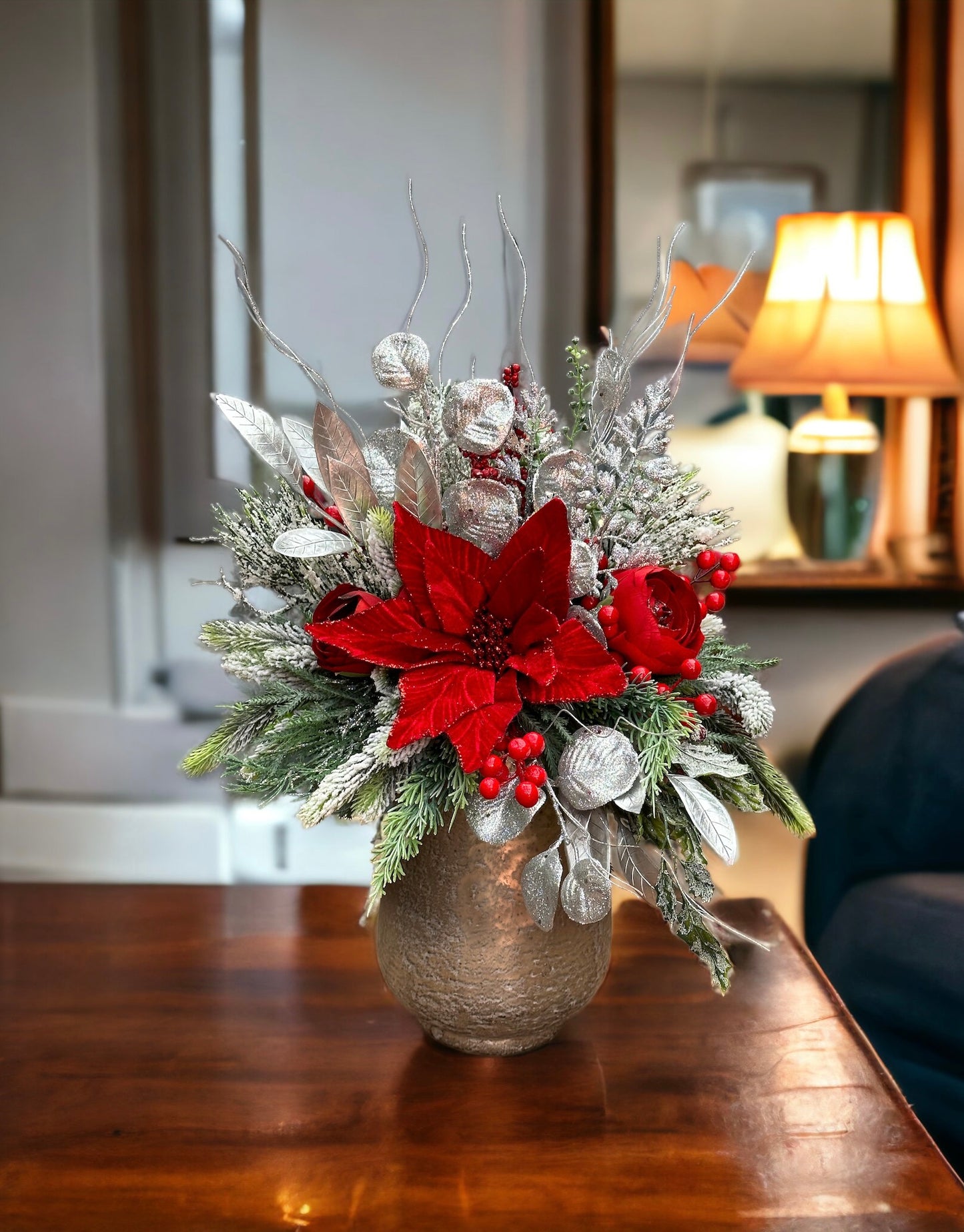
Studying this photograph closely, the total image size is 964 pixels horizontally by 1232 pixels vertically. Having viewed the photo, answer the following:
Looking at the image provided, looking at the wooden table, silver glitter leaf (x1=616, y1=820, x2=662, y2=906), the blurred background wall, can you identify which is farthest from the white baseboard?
silver glitter leaf (x1=616, y1=820, x2=662, y2=906)

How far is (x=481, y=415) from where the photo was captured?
56 centimetres

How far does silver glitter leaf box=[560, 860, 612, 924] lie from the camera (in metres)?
0.57

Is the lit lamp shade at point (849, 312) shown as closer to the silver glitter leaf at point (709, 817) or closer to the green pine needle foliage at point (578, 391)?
the green pine needle foliage at point (578, 391)

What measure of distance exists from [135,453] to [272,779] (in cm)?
103

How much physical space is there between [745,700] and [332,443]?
0.27 m

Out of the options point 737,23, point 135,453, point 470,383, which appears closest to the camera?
point 470,383

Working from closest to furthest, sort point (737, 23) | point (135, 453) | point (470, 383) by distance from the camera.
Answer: point (470, 383), point (737, 23), point (135, 453)

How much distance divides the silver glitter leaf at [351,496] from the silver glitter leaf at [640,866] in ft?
0.74

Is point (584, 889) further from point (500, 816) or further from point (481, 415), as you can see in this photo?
point (481, 415)

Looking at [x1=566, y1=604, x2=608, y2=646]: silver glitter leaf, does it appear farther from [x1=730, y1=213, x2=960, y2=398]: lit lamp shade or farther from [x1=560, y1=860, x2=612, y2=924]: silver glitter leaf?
[x1=730, y1=213, x2=960, y2=398]: lit lamp shade

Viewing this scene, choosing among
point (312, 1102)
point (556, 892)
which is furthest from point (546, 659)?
point (312, 1102)

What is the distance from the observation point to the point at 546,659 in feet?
1.86

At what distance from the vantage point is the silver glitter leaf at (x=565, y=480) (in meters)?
0.57

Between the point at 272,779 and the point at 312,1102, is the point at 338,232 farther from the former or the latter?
the point at 312,1102
